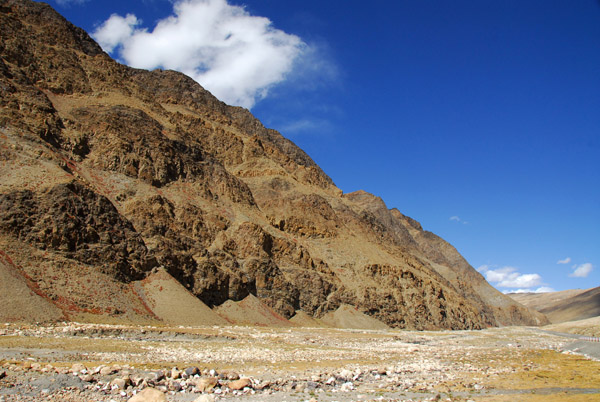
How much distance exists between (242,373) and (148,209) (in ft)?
134

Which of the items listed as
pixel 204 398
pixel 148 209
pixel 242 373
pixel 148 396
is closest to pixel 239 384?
pixel 204 398

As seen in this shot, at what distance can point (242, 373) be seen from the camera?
20.4 metres

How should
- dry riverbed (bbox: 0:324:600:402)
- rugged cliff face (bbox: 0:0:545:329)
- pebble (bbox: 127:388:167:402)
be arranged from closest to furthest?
1. pebble (bbox: 127:388:167:402)
2. dry riverbed (bbox: 0:324:600:402)
3. rugged cliff face (bbox: 0:0:545:329)

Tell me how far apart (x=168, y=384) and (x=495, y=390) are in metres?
13.4

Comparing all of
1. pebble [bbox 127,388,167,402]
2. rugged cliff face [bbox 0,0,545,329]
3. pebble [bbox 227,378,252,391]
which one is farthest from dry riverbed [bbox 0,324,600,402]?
rugged cliff face [bbox 0,0,545,329]

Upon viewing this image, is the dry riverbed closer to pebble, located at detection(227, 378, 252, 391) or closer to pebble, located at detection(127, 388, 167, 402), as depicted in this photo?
pebble, located at detection(227, 378, 252, 391)

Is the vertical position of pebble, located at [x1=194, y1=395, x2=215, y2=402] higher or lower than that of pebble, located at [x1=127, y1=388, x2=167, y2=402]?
lower

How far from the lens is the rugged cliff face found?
42.3 m

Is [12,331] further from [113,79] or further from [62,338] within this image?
[113,79]

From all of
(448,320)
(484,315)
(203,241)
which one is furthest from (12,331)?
(484,315)

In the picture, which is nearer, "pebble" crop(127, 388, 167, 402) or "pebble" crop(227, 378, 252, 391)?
"pebble" crop(127, 388, 167, 402)

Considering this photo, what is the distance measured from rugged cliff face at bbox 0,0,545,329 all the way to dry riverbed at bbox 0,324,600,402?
1254 cm

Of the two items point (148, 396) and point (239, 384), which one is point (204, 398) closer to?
point (148, 396)

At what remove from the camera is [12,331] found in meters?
27.0
